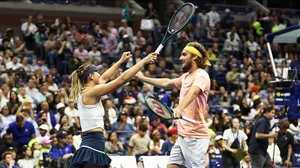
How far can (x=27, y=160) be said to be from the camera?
49.2 feet

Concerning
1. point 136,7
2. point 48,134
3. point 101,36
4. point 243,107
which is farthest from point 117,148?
point 136,7

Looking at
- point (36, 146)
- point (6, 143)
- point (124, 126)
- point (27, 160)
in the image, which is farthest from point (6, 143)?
point (124, 126)

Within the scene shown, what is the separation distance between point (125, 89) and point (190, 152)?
Answer: 37.1ft

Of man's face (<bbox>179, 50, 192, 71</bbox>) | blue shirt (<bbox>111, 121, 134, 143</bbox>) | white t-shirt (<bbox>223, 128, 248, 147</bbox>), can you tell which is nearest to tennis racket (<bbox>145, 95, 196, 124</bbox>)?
man's face (<bbox>179, 50, 192, 71</bbox>)

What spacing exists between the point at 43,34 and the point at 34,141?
712 cm

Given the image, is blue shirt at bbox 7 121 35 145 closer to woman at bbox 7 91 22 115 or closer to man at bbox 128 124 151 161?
woman at bbox 7 91 22 115

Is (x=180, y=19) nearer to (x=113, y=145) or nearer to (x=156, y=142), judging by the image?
(x=113, y=145)

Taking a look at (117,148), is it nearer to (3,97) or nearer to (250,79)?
(3,97)

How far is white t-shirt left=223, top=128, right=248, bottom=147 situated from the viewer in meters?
17.3

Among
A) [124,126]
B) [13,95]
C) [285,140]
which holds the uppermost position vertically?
[13,95]

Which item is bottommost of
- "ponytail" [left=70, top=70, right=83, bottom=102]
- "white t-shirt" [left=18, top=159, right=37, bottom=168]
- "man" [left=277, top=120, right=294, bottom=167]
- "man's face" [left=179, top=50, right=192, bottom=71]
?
"man" [left=277, top=120, right=294, bottom=167]

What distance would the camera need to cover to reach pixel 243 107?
21.6 m

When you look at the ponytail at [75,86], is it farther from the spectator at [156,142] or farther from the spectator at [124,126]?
the spectator at [124,126]

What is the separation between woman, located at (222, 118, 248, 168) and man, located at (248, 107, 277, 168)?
577mm
